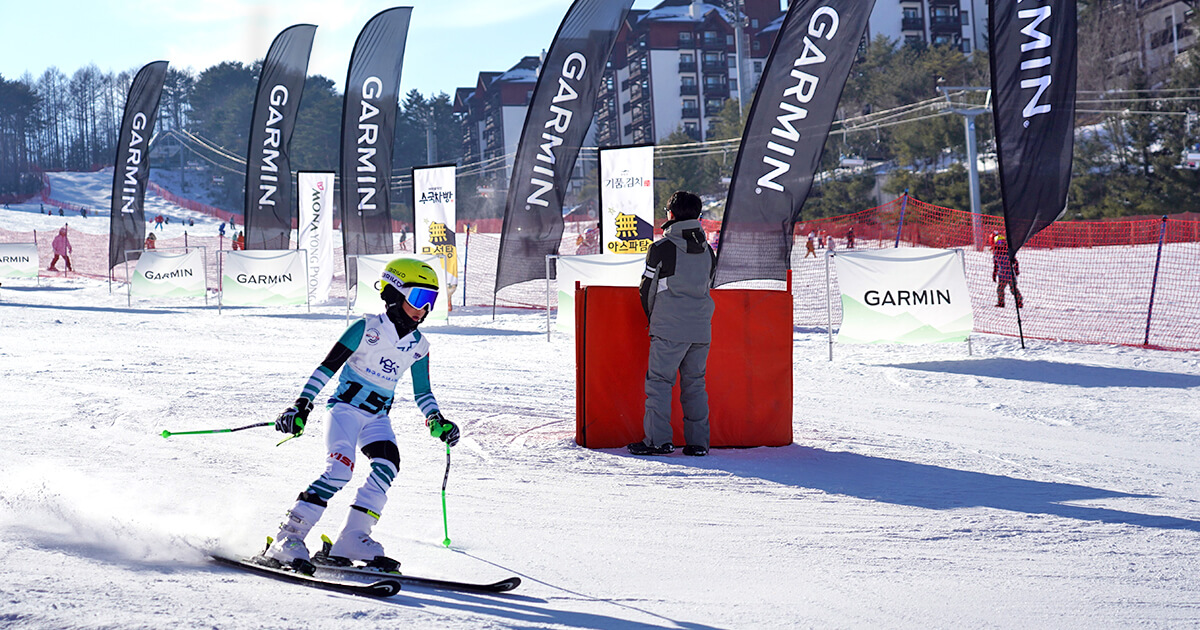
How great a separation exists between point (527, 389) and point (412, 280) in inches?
217

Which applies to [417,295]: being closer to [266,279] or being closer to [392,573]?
[392,573]

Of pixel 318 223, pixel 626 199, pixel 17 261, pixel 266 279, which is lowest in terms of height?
pixel 266 279

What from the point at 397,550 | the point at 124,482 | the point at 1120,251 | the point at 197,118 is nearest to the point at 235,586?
the point at 397,550

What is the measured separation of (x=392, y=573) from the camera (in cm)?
396

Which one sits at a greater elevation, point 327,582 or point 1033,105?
point 1033,105

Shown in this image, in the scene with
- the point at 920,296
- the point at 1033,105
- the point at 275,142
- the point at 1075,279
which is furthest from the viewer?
the point at 1075,279

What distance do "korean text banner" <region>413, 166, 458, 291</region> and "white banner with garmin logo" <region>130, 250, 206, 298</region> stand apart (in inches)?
Result: 223

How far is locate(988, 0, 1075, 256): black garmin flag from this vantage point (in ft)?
32.8

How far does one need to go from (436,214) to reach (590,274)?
4384 millimetres

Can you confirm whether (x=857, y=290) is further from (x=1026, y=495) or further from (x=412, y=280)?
(x=412, y=280)

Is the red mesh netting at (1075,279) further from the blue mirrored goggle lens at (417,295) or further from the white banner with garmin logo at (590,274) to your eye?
the blue mirrored goggle lens at (417,295)

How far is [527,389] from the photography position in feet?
31.7

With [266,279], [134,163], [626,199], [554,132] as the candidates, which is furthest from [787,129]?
[134,163]

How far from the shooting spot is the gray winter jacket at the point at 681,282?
637 cm
